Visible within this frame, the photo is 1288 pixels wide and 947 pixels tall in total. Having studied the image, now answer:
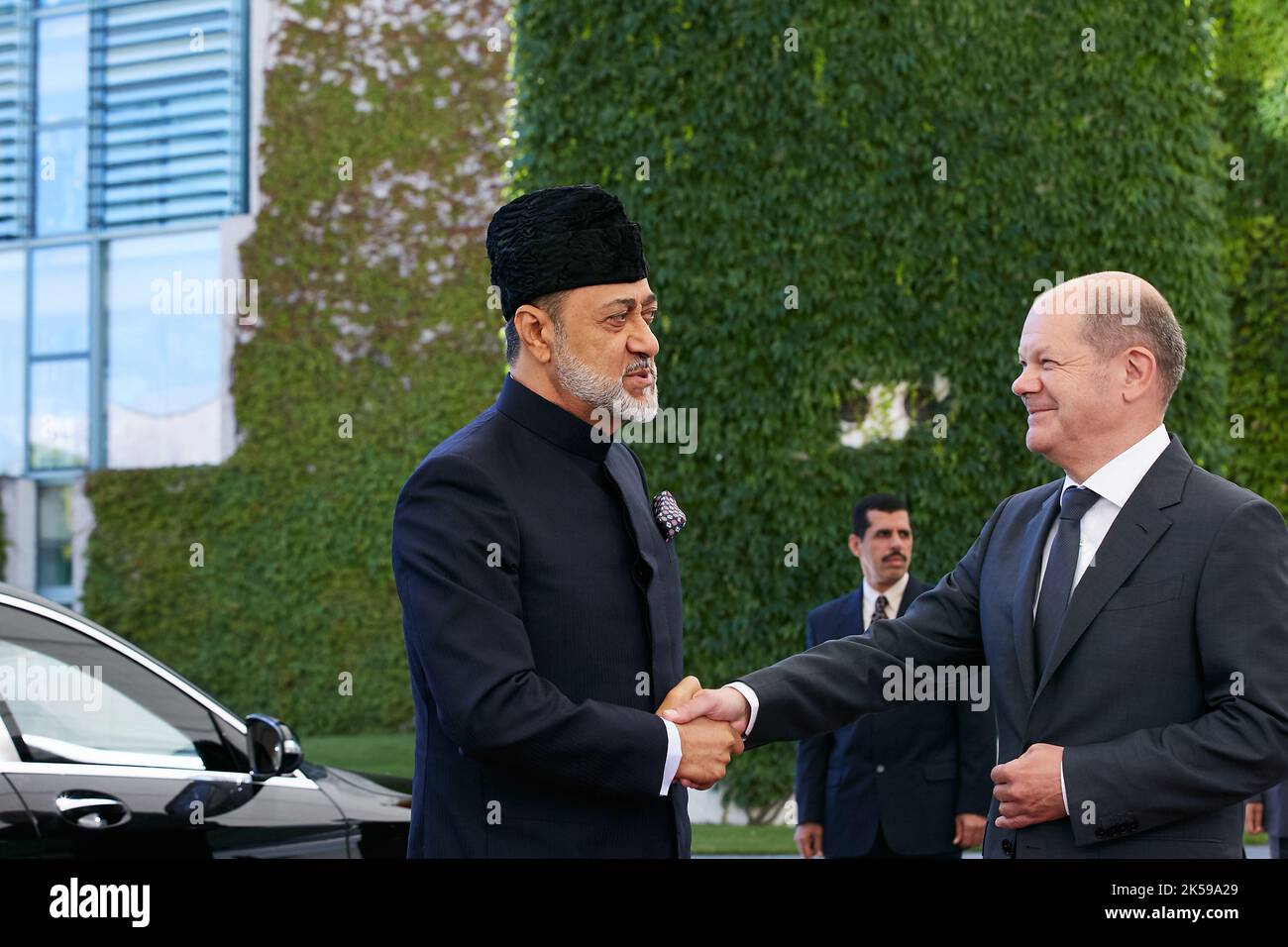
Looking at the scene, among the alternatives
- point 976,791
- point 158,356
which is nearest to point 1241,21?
point 976,791

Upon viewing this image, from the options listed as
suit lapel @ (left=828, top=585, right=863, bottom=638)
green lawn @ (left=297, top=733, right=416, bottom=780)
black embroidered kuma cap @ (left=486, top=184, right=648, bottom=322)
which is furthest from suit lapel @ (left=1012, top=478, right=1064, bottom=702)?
green lawn @ (left=297, top=733, right=416, bottom=780)

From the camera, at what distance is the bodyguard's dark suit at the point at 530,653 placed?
2.55 m

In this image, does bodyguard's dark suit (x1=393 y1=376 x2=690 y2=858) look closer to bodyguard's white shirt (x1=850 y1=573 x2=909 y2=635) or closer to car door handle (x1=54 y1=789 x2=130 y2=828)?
car door handle (x1=54 y1=789 x2=130 y2=828)

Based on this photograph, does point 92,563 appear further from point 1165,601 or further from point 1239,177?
point 1165,601

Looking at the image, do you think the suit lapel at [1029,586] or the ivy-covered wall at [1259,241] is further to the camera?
the ivy-covered wall at [1259,241]

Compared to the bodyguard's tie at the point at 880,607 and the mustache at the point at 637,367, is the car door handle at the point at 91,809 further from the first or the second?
Answer: the bodyguard's tie at the point at 880,607

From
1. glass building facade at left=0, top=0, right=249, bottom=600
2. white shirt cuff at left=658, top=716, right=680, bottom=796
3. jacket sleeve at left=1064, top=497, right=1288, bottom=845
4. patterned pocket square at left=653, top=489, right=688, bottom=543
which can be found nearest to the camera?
jacket sleeve at left=1064, top=497, right=1288, bottom=845

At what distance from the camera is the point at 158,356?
13938 mm

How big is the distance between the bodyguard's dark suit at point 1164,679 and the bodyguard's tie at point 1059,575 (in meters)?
0.03

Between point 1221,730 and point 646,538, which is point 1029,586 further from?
point 646,538

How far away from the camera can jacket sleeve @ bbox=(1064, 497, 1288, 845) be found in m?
2.48

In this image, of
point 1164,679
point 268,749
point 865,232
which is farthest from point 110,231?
point 1164,679

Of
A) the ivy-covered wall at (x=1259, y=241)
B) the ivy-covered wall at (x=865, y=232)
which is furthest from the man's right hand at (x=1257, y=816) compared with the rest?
the ivy-covered wall at (x=1259, y=241)
